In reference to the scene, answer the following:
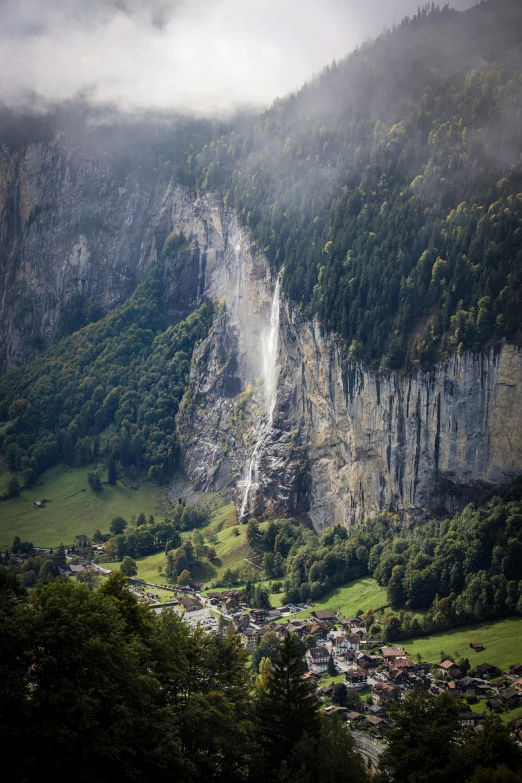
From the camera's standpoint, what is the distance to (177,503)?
7347 inches

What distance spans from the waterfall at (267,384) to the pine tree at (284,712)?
112 m

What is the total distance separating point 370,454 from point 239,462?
45.4m

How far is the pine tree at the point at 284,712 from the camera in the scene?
49.4m

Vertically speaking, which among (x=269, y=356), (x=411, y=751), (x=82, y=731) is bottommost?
(x=411, y=751)

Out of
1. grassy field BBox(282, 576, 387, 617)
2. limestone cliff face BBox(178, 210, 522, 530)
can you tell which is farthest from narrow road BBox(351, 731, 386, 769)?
limestone cliff face BBox(178, 210, 522, 530)

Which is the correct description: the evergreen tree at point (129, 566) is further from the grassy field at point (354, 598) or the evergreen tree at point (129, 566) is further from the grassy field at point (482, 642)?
the grassy field at point (482, 642)

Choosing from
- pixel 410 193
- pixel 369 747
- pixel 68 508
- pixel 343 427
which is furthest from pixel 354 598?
pixel 68 508

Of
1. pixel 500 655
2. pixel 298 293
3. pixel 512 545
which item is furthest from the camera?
pixel 298 293

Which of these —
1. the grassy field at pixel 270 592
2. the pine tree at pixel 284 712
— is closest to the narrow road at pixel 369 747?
the pine tree at pixel 284 712

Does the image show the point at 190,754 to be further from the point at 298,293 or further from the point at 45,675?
the point at 298,293

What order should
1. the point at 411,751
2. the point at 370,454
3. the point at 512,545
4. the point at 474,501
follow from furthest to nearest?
the point at 370,454, the point at 474,501, the point at 512,545, the point at 411,751

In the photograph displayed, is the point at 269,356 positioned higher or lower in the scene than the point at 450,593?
higher

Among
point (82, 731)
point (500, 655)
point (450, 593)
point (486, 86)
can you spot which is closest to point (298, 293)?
point (486, 86)

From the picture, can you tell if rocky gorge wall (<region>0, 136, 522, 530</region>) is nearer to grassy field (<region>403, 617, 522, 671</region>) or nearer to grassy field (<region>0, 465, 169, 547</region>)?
grassy field (<region>0, 465, 169, 547</region>)
